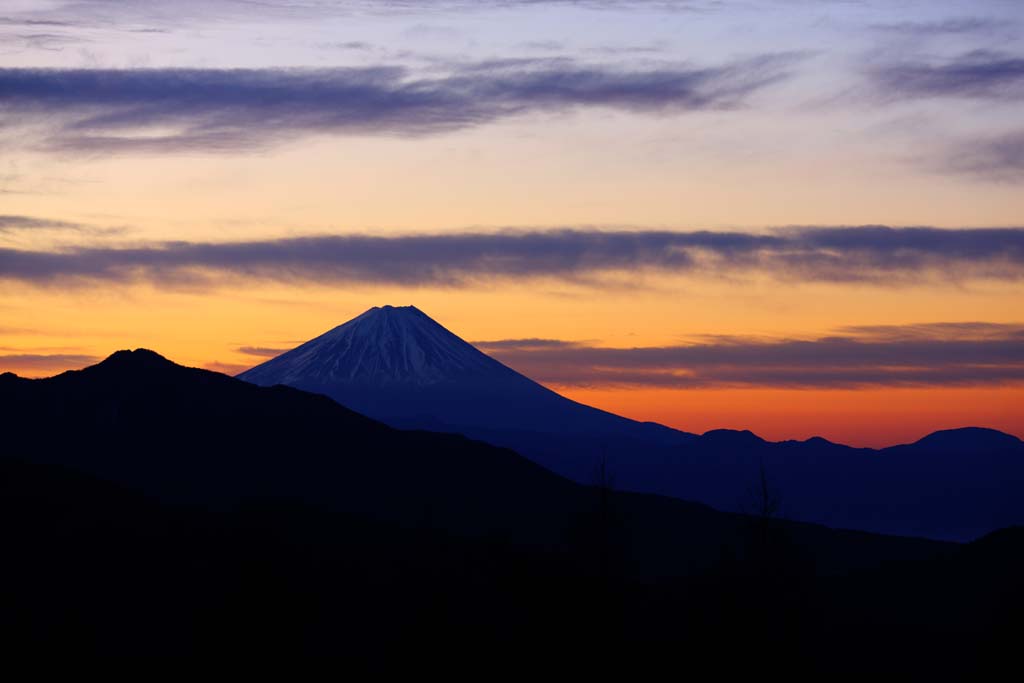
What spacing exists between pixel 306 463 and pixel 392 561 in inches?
1575

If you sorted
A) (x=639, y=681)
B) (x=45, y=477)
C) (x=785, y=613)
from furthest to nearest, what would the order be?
(x=45, y=477), (x=639, y=681), (x=785, y=613)

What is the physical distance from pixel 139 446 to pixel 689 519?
41300 mm

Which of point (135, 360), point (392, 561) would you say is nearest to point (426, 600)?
point (392, 561)

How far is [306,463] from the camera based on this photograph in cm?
10906

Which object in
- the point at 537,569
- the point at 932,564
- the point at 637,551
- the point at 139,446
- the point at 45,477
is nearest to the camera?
the point at 537,569

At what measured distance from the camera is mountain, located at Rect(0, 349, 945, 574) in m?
99.5

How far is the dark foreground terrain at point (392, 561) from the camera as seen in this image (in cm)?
4012

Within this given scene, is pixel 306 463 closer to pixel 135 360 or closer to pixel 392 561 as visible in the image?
pixel 135 360

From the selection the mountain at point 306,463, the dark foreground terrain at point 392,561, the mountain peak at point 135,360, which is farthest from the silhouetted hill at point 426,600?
the mountain peak at point 135,360

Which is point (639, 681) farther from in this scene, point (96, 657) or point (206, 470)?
point (206, 470)

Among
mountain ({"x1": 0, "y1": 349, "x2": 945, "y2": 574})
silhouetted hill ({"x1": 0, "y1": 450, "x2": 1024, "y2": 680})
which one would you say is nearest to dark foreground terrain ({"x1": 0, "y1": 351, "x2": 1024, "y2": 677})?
silhouetted hill ({"x1": 0, "y1": 450, "x2": 1024, "y2": 680})

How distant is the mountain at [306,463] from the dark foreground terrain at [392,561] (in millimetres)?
257

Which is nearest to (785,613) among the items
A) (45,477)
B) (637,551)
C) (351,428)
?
(45,477)

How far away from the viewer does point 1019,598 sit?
4144 centimetres
